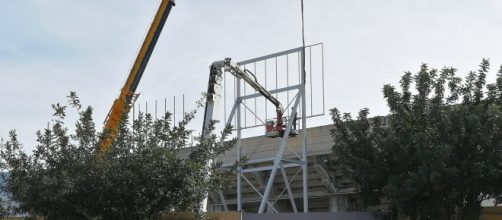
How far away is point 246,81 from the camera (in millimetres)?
27312

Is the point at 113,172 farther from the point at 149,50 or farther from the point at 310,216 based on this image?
the point at 149,50

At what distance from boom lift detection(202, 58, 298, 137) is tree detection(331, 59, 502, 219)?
622 cm

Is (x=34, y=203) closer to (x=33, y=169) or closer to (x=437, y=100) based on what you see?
(x=33, y=169)

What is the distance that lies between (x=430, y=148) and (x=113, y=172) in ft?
27.3

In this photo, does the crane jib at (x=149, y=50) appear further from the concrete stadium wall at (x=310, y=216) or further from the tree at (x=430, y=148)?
the concrete stadium wall at (x=310, y=216)

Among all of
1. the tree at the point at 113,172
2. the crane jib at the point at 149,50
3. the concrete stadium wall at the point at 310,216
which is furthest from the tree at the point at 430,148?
the crane jib at the point at 149,50

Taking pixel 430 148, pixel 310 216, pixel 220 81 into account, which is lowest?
pixel 310 216

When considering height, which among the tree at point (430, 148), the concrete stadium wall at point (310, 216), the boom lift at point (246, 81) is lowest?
the concrete stadium wall at point (310, 216)

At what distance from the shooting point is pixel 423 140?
18.0m

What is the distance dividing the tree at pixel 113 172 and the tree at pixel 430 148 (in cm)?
539

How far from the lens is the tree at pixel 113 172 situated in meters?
14.7

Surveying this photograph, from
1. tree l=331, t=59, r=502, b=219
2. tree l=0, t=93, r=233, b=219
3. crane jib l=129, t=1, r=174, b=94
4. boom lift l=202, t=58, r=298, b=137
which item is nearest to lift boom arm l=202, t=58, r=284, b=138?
boom lift l=202, t=58, r=298, b=137

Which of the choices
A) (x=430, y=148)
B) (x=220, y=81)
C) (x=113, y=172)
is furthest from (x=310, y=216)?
(x=220, y=81)

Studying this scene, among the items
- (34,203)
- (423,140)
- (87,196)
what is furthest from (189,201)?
(423,140)
